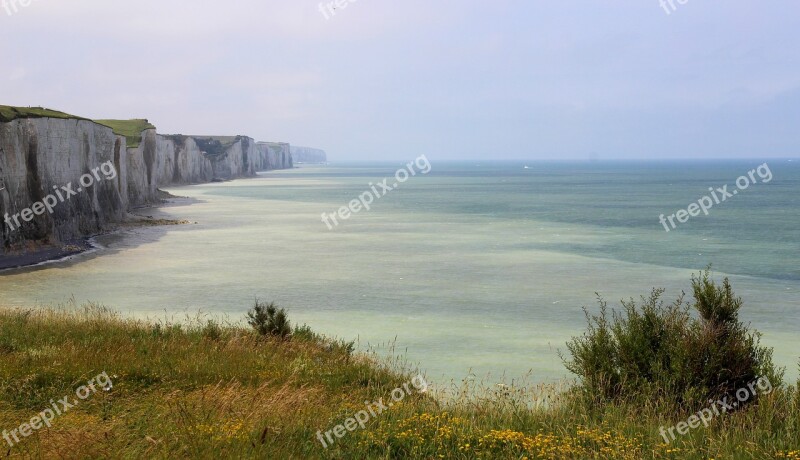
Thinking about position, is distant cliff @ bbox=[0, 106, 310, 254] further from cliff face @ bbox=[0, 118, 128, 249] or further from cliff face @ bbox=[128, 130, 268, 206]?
cliff face @ bbox=[128, 130, 268, 206]

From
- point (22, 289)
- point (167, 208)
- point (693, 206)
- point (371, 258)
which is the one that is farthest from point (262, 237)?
point (693, 206)

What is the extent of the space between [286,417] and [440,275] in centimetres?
2274

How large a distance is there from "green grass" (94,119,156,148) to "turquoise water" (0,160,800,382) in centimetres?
1751

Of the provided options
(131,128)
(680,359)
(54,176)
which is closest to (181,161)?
(131,128)

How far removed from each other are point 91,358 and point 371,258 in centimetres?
2490

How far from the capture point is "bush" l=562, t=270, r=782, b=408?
414 inches

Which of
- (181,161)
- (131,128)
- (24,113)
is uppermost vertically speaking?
(131,128)

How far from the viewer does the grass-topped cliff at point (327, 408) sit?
7.59m

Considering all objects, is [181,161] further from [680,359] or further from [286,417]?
[286,417]

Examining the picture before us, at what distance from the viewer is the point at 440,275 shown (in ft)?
102

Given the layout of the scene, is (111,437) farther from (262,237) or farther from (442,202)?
(442,202)

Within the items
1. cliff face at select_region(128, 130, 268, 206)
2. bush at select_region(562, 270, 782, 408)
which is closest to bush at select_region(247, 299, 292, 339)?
bush at select_region(562, 270, 782, 408)

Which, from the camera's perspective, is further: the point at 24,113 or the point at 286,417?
the point at 24,113

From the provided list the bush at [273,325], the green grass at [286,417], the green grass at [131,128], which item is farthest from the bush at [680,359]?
the green grass at [131,128]
